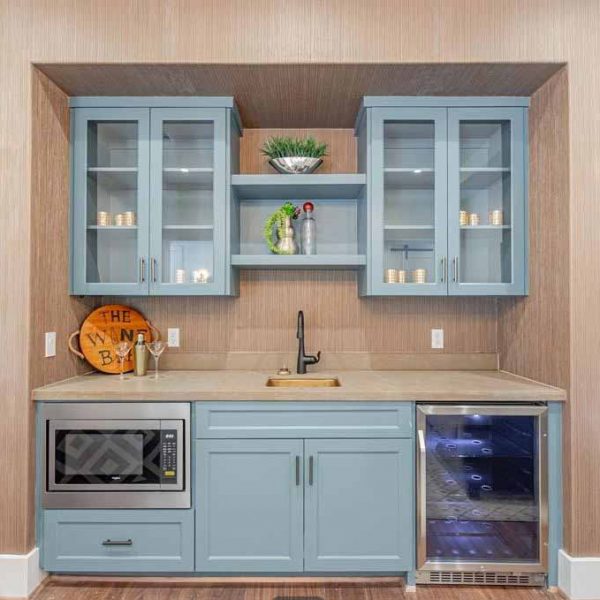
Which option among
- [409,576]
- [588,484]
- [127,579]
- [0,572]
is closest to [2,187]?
[0,572]

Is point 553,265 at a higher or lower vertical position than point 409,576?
higher

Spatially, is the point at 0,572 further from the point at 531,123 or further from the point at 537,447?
the point at 531,123

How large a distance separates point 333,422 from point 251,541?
653 mm

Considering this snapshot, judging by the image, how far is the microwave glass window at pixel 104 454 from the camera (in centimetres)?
209

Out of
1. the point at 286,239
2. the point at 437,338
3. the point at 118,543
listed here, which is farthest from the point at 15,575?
the point at 437,338

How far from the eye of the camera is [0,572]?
202 cm

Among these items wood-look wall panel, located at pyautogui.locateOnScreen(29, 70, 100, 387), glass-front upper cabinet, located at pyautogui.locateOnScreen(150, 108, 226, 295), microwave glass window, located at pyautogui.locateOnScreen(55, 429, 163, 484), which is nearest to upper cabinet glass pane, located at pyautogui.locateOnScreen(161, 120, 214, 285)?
glass-front upper cabinet, located at pyautogui.locateOnScreen(150, 108, 226, 295)

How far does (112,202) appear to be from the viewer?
7.97ft

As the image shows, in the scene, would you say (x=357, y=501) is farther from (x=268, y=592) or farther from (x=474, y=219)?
(x=474, y=219)

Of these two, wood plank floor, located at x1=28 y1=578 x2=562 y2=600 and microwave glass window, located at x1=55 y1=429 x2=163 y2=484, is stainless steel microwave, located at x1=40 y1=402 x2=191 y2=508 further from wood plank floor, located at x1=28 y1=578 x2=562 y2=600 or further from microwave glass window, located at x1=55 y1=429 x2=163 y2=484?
wood plank floor, located at x1=28 y1=578 x2=562 y2=600

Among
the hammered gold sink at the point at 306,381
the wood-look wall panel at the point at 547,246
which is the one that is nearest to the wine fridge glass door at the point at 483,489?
the wood-look wall panel at the point at 547,246

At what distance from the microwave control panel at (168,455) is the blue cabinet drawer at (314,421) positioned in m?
0.11

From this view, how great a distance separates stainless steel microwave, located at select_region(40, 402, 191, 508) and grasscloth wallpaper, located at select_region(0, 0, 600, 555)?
0.12 meters

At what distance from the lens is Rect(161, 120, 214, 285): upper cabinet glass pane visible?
2404 millimetres
